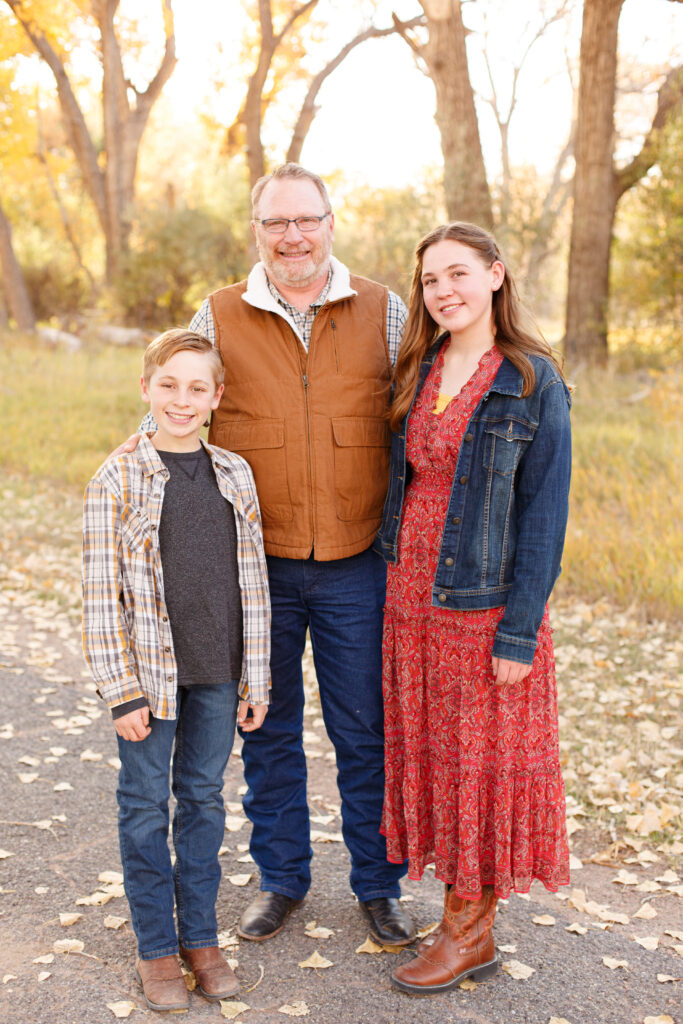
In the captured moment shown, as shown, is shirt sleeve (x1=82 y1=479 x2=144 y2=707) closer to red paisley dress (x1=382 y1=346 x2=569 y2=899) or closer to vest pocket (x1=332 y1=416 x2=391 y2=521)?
vest pocket (x1=332 y1=416 x2=391 y2=521)

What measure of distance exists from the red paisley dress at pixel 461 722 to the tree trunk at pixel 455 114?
848 cm

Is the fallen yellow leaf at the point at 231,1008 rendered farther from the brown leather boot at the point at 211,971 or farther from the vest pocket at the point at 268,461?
the vest pocket at the point at 268,461

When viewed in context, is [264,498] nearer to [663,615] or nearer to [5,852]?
[5,852]

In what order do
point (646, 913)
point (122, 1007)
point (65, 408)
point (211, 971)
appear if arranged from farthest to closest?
1. point (65, 408)
2. point (646, 913)
3. point (211, 971)
4. point (122, 1007)

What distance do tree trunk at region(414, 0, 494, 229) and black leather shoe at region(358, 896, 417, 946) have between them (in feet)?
29.1

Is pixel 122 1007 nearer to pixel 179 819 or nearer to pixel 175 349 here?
pixel 179 819

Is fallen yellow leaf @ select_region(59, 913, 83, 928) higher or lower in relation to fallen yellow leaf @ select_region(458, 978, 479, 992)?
higher

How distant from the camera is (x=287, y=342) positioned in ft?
9.97

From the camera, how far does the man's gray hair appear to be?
3018 millimetres

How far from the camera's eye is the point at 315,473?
299 centimetres

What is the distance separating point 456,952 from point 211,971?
29.2 inches

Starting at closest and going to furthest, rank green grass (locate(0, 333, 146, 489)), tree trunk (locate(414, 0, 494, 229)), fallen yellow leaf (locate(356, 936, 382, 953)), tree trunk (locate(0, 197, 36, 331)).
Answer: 1. fallen yellow leaf (locate(356, 936, 382, 953))
2. tree trunk (locate(414, 0, 494, 229))
3. green grass (locate(0, 333, 146, 489))
4. tree trunk (locate(0, 197, 36, 331))

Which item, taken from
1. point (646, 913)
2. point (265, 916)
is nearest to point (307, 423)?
point (265, 916)

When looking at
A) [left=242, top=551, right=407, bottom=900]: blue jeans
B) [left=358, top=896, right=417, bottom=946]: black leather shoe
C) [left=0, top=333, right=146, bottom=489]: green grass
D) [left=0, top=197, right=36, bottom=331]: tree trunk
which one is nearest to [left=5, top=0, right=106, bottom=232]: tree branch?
[left=0, top=197, right=36, bottom=331]: tree trunk
